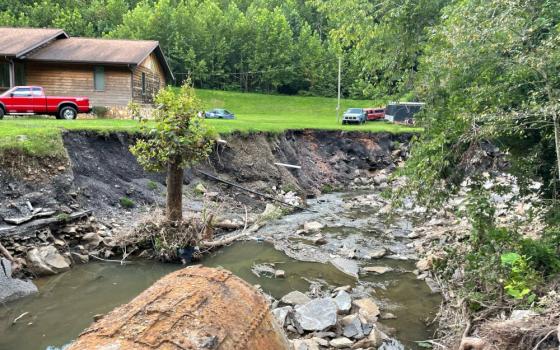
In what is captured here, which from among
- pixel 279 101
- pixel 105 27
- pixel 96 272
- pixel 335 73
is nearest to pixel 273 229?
pixel 96 272

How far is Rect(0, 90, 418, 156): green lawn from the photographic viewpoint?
12.0 metres

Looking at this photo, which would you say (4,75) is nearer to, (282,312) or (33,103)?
(33,103)

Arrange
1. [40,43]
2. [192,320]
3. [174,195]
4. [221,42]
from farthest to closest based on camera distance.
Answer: [221,42]
[40,43]
[174,195]
[192,320]

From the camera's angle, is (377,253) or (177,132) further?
(377,253)

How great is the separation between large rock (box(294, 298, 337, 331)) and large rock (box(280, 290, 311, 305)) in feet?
1.56

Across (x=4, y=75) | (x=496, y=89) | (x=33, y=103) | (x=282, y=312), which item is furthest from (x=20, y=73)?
(x=496, y=89)

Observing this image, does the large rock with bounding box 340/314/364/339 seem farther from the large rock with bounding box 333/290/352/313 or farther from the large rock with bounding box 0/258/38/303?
the large rock with bounding box 0/258/38/303

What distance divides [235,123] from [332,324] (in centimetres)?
1657

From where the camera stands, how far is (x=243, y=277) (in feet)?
31.6

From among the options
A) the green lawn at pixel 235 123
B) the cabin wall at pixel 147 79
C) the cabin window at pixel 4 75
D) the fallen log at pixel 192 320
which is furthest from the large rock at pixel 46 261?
the cabin window at pixel 4 75

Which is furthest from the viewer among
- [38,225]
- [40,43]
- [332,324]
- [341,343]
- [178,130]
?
[40,43]

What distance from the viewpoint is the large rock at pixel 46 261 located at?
907 cm

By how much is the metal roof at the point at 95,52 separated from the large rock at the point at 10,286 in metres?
20.4

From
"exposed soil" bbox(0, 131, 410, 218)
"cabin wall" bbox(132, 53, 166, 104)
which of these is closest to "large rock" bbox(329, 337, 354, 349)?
"exposed soil" bbox(0, 131, 410, 218)
